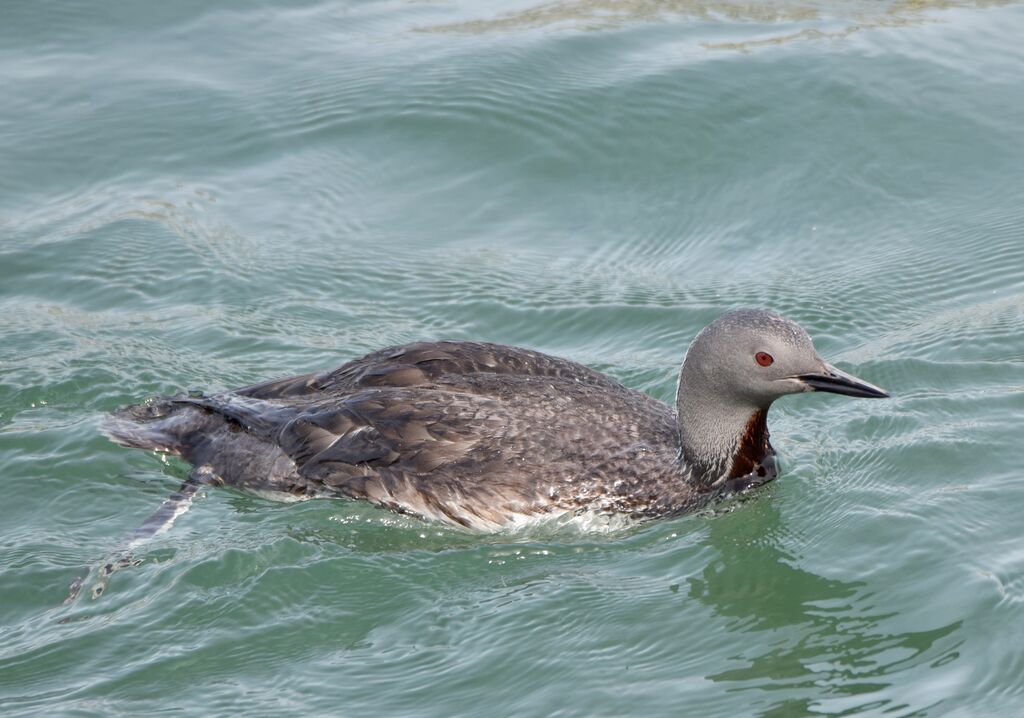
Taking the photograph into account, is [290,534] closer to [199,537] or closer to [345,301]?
[199,537]

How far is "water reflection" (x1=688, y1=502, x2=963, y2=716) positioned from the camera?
7062 millimetres

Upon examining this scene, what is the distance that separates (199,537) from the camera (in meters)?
8.67

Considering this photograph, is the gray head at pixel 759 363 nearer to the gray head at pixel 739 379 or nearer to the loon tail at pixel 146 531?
the gray head at pixel 739 379

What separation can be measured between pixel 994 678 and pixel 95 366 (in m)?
6.30

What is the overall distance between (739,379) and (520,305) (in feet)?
10.0

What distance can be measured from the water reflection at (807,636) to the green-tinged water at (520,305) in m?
0.02

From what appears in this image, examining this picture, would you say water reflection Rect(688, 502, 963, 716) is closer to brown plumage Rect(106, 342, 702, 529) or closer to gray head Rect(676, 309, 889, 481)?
gray head Rect(676, 309, 889, 481)

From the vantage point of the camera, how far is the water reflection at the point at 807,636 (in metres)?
7.06

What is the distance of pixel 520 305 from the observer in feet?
37.3

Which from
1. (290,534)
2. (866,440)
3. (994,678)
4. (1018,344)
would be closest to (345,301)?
(290,534)

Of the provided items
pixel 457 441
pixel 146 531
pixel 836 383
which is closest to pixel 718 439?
pixel 836 383

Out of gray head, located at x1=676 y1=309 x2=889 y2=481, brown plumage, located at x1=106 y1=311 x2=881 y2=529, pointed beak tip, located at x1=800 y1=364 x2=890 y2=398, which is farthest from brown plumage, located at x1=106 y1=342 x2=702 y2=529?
pointed beak tip, located at x1=800 y1=364 x2=890 y2=398

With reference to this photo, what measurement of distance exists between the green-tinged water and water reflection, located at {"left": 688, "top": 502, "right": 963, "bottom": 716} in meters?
0.02

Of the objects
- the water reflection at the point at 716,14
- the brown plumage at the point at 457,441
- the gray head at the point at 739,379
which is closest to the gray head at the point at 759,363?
the gray head at the point at 739,379
